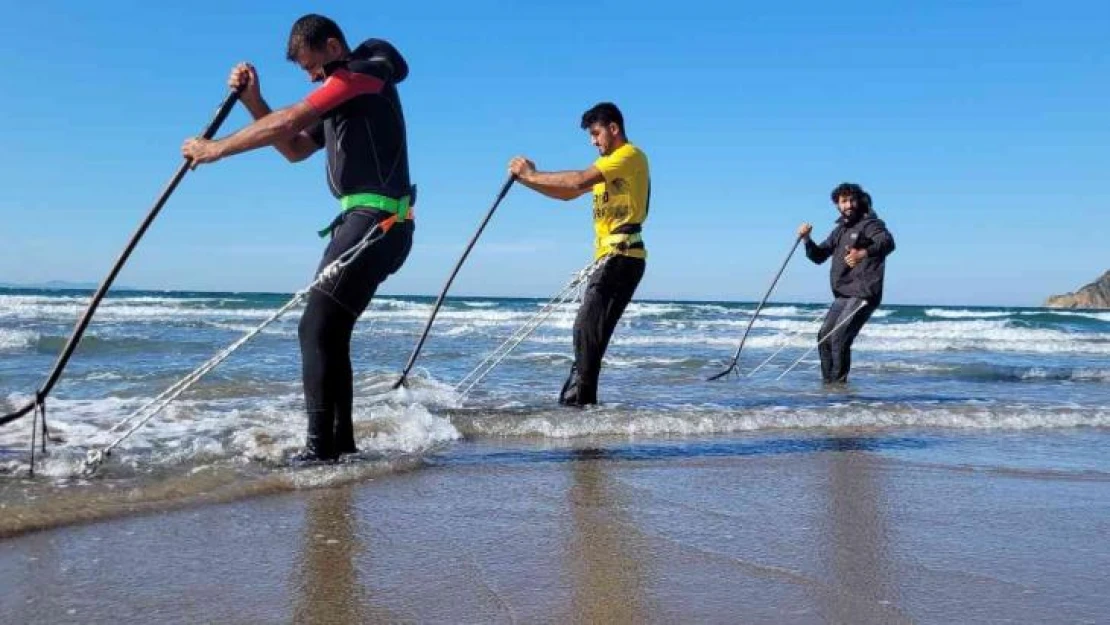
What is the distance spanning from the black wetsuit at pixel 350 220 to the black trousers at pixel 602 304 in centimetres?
199

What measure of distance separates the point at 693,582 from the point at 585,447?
2.43m

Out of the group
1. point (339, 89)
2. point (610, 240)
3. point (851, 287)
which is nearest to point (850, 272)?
point (851, 287)

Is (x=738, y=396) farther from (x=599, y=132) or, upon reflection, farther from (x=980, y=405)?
(x=599, y=132)

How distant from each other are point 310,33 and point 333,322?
1.33m

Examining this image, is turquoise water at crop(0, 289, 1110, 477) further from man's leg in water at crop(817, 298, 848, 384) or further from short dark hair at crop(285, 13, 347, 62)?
short dark hair at crop(285, 13, 347, 62)

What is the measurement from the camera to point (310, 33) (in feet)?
12.9

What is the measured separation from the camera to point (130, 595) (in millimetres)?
2275

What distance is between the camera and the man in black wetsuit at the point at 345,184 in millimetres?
3951

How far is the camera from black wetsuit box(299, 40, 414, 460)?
156 inches

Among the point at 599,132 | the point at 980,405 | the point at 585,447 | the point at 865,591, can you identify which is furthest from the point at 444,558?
the point at 980,405

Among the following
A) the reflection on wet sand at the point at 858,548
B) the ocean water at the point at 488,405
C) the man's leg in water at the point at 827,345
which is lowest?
the reflection on wet sand at the point at 858,548

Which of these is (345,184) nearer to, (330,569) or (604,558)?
(330,569)

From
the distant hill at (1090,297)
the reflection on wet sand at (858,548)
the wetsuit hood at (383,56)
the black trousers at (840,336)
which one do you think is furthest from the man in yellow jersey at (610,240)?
the distant hill at (1090,297)

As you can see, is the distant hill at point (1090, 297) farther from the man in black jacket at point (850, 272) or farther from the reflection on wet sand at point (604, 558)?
the reflection on wet sand at point (604, 558)
